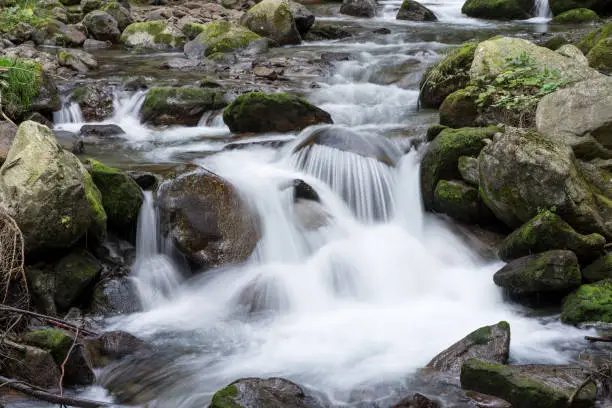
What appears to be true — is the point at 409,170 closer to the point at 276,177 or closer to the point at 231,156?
the point at 276,177

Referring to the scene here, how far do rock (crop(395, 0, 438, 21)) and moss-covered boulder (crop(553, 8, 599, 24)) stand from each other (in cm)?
397

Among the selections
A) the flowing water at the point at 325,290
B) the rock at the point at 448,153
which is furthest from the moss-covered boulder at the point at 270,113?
the rock at the point at 448,153

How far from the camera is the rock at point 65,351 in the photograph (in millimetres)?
4832

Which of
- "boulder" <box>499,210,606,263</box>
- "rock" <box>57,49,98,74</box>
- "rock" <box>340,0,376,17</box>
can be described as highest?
"rock" <box>340,0,376,17</box>

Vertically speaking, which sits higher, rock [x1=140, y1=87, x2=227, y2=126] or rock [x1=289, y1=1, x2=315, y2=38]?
rock [x1=289, y1=1, x2=315, y2=38]

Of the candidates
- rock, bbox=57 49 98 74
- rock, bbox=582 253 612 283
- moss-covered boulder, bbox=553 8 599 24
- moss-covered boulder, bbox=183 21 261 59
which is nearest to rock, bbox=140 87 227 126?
rock, bbox=57 49 98 74

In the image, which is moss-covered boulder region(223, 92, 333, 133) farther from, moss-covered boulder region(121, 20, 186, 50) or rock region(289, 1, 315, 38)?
rock region(289, 1, 315, 38)

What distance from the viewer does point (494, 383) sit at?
4531 millimetres

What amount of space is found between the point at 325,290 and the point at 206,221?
150 cm

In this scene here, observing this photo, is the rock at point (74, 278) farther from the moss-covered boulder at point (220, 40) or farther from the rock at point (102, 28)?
the rock at point (102, 28)

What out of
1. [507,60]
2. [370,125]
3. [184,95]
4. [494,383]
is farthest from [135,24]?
[494,383]

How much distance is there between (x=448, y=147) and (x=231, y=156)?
2.96 metres

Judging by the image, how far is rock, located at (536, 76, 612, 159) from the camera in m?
7.46

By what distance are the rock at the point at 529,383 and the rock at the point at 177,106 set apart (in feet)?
24.8
